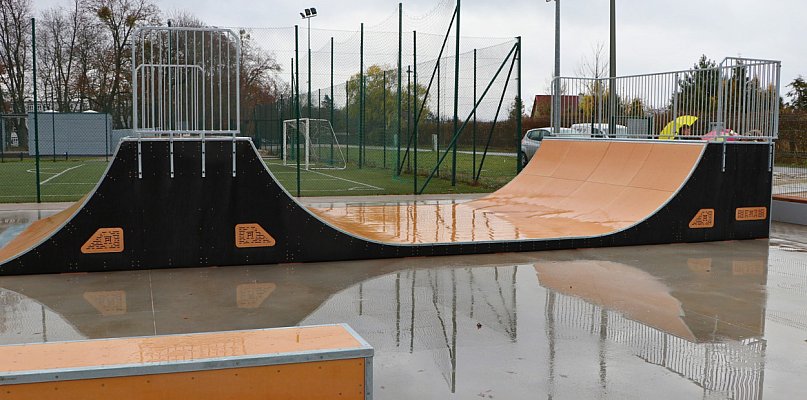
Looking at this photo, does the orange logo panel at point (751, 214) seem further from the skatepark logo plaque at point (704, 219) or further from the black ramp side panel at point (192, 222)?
the black ramp side panel at point (192, 222)

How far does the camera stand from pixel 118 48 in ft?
129

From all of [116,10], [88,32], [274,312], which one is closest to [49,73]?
[88,32]

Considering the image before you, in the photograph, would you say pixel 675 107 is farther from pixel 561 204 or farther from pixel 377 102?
pixel 377 102

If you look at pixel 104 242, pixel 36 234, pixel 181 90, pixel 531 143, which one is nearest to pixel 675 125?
pixel 181 90

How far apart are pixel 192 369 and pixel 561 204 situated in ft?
33.9

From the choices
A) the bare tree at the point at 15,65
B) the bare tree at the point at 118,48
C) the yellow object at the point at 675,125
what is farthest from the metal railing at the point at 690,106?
the bare tree at the point at 15,65

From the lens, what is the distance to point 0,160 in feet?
116

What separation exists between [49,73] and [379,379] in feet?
122

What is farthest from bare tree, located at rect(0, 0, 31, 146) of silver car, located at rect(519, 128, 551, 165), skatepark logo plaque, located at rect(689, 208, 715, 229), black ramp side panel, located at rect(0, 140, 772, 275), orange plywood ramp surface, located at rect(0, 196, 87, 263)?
skatepark logo plaque, located at rect(689, 208, 715, 229)

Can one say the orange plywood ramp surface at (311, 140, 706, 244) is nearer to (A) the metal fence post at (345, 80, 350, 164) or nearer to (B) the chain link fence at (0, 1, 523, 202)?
(B) the chain link fence at (0, 1, 523, 202)

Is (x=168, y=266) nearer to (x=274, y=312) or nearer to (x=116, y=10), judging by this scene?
(x=274, y=312)

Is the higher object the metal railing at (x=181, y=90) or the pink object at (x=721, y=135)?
the metal railing at (x=181, y=90)

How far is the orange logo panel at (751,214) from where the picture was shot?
40.1 ft

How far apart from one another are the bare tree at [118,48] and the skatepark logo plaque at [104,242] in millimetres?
23637
